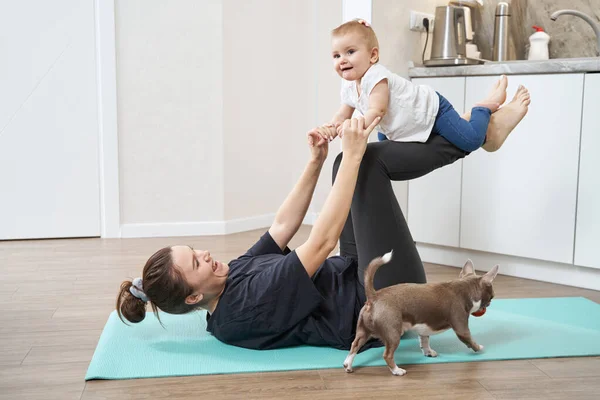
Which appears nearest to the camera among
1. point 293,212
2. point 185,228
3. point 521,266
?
point 293,212

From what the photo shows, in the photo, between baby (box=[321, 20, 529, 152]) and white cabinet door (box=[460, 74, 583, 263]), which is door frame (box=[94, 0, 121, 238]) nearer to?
white cabinet door (box=[460, 74, 583, 263])

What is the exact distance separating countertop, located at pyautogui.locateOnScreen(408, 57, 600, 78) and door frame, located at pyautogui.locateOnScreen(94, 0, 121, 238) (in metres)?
1.80

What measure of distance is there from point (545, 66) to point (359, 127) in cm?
138

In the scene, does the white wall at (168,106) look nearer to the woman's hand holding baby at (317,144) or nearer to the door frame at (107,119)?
the door frame at (107,119)

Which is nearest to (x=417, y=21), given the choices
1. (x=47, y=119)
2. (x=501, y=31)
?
(x=501, y=31)

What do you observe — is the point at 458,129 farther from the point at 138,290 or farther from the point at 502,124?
the point at 138,290

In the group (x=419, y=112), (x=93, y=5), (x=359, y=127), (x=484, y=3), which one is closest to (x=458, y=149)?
(x=419, y=112)

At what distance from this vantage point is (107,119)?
4168 millimetres

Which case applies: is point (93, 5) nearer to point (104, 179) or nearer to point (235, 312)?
point (104, 179)

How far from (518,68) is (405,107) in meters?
1.10

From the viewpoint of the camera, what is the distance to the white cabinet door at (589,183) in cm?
294

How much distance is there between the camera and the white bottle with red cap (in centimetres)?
357

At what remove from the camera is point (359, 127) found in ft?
6.80

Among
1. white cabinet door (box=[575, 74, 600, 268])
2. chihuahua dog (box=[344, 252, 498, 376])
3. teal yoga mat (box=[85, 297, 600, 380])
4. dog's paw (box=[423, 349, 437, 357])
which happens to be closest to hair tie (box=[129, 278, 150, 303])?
teal yoga mat (box=[85, 297, 600, 380])
